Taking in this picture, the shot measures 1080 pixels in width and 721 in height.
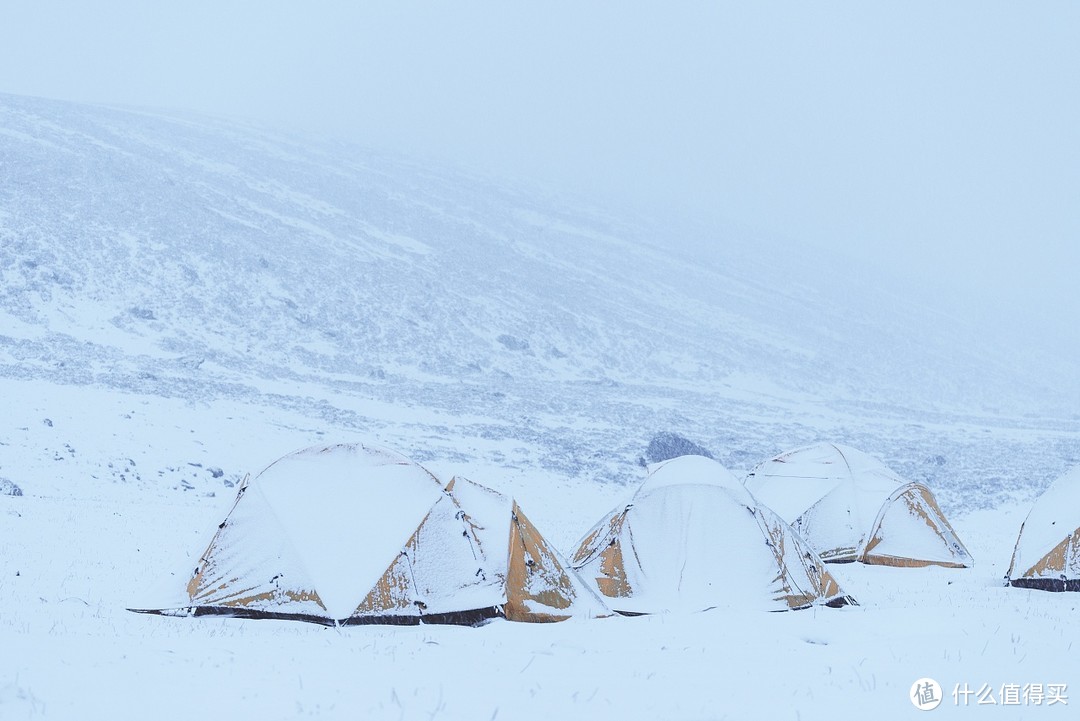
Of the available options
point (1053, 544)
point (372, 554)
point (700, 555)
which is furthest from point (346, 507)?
point (1053, 544)

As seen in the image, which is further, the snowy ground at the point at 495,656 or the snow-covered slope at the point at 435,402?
the snow-covered slope at the point at 435,402

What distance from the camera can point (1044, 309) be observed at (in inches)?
4505

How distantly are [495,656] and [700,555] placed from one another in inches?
210

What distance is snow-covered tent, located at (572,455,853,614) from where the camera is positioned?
12500 millimetres

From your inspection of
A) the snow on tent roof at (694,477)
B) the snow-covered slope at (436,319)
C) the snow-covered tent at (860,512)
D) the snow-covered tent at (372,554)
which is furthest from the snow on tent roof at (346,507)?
the snow-covered slope at (436,319)

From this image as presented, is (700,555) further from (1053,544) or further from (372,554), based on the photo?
(1053,544)

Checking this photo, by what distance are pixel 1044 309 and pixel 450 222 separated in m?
84.0

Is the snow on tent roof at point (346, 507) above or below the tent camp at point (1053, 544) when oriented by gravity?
below

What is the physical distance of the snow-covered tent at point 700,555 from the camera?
12.5 meters

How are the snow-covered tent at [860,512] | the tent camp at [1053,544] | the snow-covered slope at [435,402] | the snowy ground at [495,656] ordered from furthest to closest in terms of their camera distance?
the snow-covered tent at [860,512]
the tent camp at [1053,544]
the snow-covered slope at [435,402]
the snowy ground at [495,656]

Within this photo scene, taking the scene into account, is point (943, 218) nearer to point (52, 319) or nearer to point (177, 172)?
point (177, 172)

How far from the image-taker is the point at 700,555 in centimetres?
1274

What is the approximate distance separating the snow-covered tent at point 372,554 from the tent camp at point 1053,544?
24.3 feet

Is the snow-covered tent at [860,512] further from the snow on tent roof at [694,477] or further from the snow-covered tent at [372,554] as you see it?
the snow-covered tent at [372,554]
